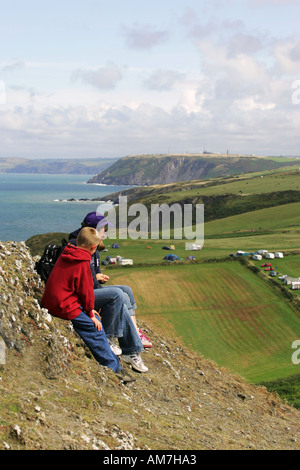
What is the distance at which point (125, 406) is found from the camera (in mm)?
9062

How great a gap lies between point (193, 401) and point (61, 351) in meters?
3.87

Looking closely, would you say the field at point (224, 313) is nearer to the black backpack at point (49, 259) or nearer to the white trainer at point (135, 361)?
the white trainer at point (135, 361)

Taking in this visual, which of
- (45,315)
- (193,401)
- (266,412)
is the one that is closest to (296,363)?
(266,412)

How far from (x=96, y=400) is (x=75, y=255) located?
2.96 metres

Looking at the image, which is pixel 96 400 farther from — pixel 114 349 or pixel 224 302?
pixel 224 302

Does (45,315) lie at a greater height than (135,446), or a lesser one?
greater

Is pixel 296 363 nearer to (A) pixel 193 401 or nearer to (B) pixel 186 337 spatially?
(B) pixel 186 337

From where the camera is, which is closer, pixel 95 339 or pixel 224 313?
pixel 95 339

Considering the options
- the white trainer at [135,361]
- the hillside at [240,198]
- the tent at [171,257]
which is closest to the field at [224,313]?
the tent at [171,257]

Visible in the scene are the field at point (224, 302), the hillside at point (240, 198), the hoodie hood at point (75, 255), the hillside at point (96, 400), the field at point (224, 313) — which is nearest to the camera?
the hillside at point (96, 400)

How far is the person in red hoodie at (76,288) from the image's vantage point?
8750 mm

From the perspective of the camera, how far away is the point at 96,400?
8688 mm

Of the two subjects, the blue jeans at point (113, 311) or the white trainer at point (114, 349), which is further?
the white trainer at point (114, 349)

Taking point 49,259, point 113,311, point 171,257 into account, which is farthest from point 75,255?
point 171,257
